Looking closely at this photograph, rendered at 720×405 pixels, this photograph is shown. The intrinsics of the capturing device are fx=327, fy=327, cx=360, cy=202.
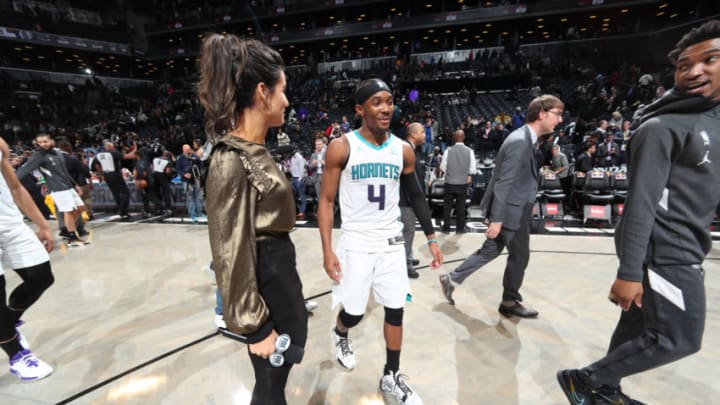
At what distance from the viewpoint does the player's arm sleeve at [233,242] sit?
99 cm

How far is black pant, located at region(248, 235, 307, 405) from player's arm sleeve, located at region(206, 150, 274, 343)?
0.10 m

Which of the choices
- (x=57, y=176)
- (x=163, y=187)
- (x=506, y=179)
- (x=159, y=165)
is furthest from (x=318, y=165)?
(x=506, y=179)

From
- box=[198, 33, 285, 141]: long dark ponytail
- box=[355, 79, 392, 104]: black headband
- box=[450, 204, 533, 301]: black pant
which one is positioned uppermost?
box=[355, 79, 392, 104]: black headband

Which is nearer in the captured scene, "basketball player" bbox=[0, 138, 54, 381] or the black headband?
the black headband

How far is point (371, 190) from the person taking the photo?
1982 mm

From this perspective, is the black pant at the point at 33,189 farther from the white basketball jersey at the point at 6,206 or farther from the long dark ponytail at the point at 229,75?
the long dark ponytail at the point at 229,75

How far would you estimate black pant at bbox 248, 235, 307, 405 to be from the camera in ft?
3.69

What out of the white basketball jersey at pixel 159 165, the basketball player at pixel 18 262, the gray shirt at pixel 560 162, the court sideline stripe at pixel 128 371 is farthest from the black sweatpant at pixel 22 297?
the gray shirt at pixel 560 162

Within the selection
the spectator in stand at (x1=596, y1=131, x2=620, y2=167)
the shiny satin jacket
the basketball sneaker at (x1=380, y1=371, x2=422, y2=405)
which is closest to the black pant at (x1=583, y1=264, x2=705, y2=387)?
the basketball sneaker at (x1=380, y1=371, x2=422, y2=405)

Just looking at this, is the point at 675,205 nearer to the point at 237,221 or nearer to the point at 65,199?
the point at 237,221

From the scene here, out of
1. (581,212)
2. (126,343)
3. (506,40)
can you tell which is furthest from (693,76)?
(506,40)

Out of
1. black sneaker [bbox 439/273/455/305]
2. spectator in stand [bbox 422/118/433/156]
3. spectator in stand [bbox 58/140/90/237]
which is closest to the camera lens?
black sneaker [bbox 439/273/455/305]

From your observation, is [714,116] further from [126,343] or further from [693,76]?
[126,343]

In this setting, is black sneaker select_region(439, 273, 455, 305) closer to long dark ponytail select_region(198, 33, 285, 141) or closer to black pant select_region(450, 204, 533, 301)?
black pant select_region(450, 204, 533, 301)
